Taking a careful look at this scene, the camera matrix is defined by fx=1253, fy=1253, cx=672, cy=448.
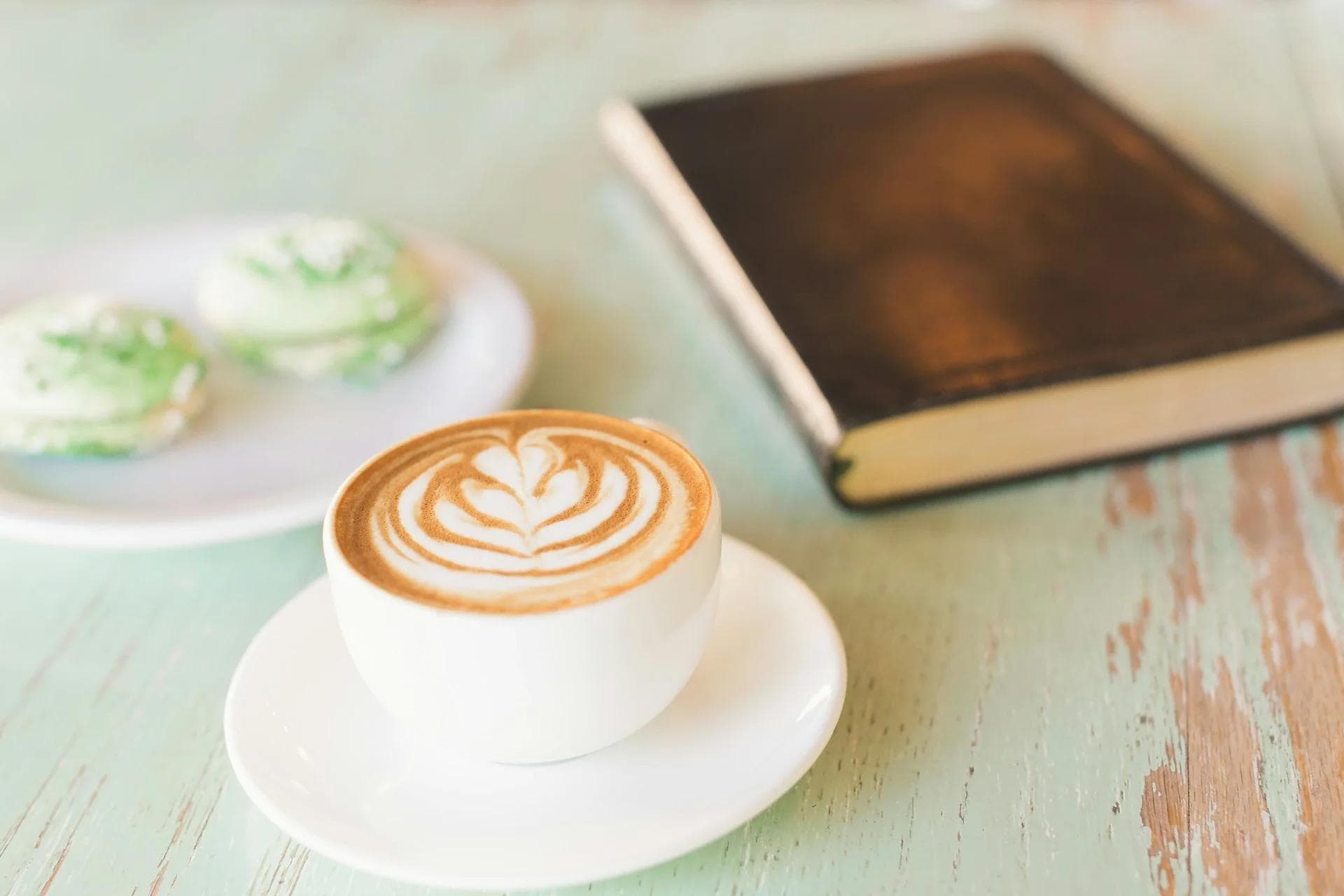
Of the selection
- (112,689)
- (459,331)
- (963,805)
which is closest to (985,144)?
(459,331)

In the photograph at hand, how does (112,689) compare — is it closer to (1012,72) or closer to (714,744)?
(714,744)

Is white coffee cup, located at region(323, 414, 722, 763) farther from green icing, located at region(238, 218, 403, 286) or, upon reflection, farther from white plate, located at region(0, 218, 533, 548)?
green icing, located at region(238, 218, 403, 286)

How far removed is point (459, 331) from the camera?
2.83 feet

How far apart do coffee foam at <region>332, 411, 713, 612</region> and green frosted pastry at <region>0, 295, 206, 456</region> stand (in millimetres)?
290

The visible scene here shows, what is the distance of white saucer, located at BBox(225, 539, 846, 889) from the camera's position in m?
0.46

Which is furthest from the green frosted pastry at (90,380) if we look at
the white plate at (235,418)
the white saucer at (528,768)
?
the white saucer at (528,768)

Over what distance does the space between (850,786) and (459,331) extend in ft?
1.48

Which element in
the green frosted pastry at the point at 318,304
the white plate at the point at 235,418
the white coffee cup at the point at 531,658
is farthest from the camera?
the green frosted pastry at the point at 318,304

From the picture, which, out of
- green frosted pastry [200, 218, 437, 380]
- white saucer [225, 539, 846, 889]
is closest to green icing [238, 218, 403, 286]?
green frosted pastry [200, 218, 437, 380]

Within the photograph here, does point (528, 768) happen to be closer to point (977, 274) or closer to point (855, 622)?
point (855, 622)

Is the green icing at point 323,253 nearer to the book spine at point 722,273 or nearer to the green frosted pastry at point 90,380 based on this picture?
the green frosted pastry at point 90,380

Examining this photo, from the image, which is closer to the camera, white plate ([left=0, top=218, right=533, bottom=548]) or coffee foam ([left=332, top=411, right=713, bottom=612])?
coffee foam ([left=332, top=411, right=713, bottom=612])

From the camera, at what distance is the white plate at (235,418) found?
645mm

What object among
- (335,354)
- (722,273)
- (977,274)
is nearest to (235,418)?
(335,354)
